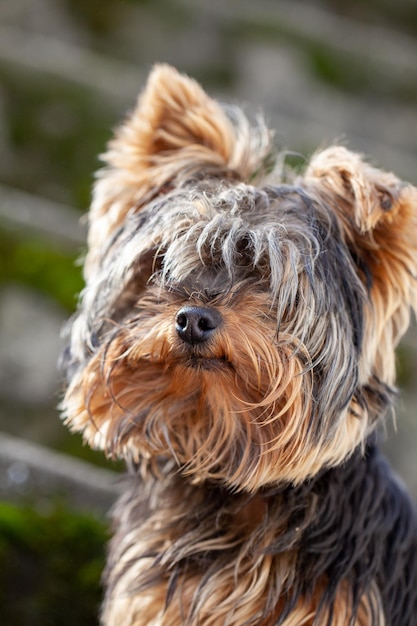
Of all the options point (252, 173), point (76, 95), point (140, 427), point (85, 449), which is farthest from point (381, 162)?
point (140, 427)

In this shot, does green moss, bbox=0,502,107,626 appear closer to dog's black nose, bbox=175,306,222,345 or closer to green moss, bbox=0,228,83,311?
dog's black nose, bbox=175,306,222,345

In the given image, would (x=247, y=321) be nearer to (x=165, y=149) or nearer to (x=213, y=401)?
(x=213, y=401)

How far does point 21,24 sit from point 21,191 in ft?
12.3

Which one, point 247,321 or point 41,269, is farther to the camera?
point 41,269

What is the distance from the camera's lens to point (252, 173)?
10.9ft

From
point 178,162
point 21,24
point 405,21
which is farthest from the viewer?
point 405,21

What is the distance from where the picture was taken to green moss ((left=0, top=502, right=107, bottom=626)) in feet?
12.3

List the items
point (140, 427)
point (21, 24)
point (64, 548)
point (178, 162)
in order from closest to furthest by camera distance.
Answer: point (140, 427), point (178, 162), point (64, 548), point (21, 24)

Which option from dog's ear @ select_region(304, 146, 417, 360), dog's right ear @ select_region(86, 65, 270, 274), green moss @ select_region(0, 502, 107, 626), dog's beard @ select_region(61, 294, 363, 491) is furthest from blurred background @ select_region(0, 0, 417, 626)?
dog's ear @ select_region(304, 146, 417, 360)

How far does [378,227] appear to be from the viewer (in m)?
2.90

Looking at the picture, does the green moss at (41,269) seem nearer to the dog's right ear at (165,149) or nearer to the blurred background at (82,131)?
the blurred background at (82,131)

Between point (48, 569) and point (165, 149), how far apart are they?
1880mm

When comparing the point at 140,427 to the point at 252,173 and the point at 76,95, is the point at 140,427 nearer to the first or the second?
the point at 252,173

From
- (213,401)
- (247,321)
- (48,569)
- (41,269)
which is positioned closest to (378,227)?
(247,321)
